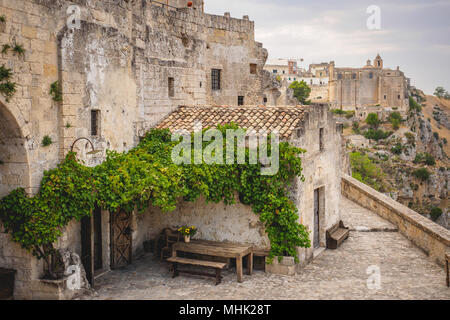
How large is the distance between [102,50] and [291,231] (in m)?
6.33

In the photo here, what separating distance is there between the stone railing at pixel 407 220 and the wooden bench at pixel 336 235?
6.42ft

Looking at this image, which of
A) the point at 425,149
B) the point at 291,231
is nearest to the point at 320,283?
the point at 291,231

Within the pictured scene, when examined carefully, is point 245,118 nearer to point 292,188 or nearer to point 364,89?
point 292,188

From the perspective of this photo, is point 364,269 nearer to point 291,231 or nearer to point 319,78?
point 291,231

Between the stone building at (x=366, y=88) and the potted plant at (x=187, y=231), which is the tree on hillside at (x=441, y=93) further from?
the potted plant at (x=187, y=231)

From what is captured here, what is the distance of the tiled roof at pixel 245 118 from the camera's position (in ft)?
38.2

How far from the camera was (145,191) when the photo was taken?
10.2 m

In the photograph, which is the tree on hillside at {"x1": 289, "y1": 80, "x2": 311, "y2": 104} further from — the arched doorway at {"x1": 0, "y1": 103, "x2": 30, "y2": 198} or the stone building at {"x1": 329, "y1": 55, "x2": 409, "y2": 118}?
the arched doorway at {"x1": 0, "y1": 103, "x2": 30, "y2": 198}

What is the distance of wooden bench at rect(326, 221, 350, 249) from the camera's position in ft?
43.9

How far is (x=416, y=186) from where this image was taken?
62781 mm

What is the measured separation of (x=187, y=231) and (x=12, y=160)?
446 cm

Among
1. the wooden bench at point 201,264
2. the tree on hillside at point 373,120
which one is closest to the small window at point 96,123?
the wooden bench at point 201,264

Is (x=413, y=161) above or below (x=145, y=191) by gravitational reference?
below

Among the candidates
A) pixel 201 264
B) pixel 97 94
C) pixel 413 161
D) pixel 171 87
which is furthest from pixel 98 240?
pixel 413 161
